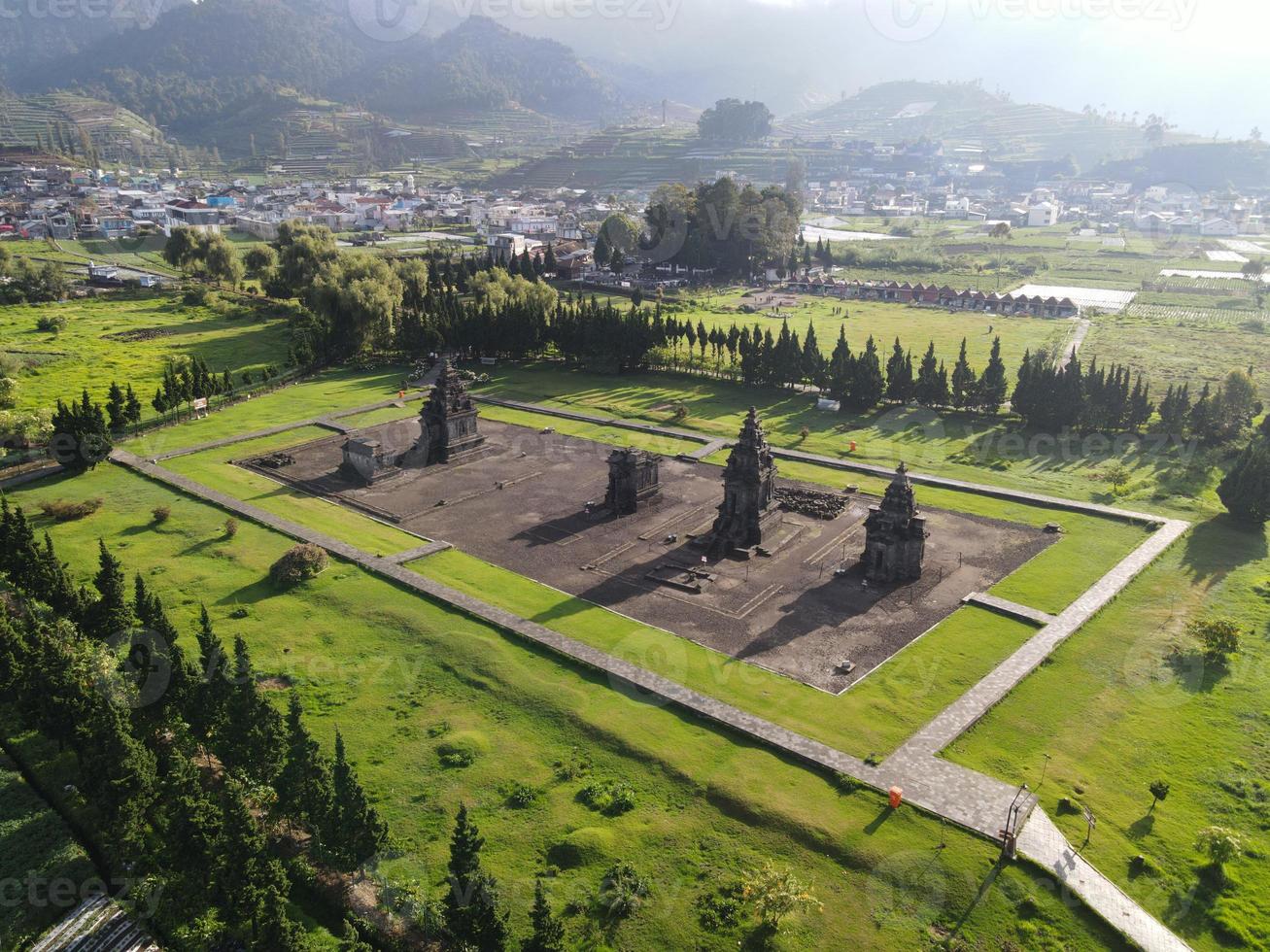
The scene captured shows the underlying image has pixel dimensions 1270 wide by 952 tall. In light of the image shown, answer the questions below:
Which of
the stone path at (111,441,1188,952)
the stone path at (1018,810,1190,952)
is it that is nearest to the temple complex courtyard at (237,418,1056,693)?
the stone path at (111,441,1188,952)

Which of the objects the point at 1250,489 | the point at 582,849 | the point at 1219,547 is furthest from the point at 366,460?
the point at 1250,489

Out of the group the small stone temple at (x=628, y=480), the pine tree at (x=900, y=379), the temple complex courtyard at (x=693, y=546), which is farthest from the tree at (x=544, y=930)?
the pine tree at (x=900, y=379)

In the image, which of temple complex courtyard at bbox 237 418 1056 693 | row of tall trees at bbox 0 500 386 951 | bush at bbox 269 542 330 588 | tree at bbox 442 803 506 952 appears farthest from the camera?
bush at bbox 269 542 330 588

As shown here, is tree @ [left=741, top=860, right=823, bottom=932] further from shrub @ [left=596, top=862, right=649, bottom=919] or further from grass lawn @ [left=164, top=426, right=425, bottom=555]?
grass lawn @ [left=164, top=426, right=425, bottom=555]

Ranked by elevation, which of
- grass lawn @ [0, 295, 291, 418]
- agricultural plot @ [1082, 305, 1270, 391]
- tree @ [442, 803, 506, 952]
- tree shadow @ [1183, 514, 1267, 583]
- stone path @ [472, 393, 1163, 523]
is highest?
grass lawn @ [0, 295, 291, 418]

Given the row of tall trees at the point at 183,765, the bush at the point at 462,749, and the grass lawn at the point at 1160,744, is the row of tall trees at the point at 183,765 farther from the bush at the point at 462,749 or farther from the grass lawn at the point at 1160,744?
the grass lawn at the point at 1160,744

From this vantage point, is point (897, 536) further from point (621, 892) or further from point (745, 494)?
point (621, 892)
